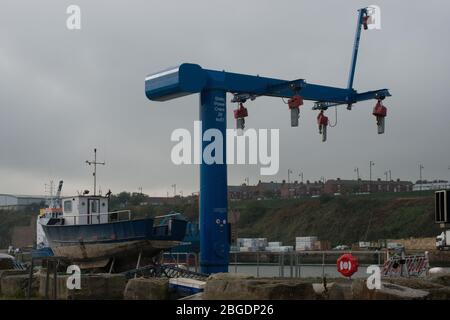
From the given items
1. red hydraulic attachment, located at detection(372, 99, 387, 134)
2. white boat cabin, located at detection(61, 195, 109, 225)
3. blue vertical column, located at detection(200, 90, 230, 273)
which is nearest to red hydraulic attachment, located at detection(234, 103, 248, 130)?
blue vertical column, located at detection(200, 90, 230, 273)

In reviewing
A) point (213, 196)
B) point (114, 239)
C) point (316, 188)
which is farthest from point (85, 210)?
point (316, 188)

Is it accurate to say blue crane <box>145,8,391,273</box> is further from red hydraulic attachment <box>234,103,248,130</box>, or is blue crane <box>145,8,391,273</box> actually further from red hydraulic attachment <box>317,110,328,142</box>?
red hydraulic attachment <box>317,110,328,142</box>

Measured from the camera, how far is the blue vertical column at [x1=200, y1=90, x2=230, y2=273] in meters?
22.0

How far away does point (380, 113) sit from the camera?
2598cm

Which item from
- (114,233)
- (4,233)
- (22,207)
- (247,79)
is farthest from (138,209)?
(247,79)

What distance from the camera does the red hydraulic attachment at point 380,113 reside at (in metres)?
26.0

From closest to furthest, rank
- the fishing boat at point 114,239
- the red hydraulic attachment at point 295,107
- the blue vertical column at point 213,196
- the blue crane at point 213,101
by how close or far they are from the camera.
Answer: the blue crane at point 213,101
the blue vertical column at point 213,196
the red hydraulic attachment at point 295,107
the fishing boat at point 114,239

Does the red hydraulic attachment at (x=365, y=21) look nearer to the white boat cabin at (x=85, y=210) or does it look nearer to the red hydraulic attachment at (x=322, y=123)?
the red hydraulic attachment at (x=322, y=123)

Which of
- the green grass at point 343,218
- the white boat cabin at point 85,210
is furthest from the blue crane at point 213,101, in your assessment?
the green grass at point 343,218

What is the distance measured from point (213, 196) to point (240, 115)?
3493mm

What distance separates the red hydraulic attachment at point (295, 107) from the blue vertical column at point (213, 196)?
240 centimetres

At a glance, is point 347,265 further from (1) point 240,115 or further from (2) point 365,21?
(2) point 365,21
